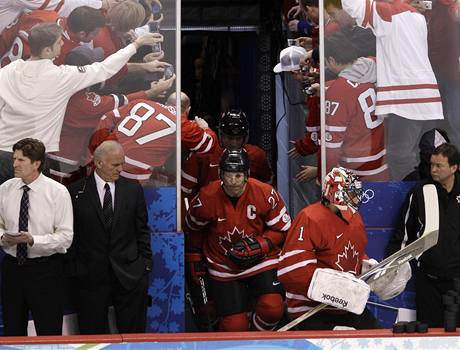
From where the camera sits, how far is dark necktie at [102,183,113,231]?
6.68 metres

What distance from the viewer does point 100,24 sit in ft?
23.6

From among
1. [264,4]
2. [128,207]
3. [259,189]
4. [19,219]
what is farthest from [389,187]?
[264,4]

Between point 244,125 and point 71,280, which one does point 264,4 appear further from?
point 71,280

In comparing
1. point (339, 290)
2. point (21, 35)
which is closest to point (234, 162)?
point (339, 290)

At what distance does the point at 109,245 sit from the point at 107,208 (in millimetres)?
203

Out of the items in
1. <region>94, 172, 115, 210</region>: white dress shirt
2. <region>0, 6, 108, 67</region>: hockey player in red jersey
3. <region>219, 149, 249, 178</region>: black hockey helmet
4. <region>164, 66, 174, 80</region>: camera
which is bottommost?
<region>94, 172, 115, 210</region>: white dress shirt

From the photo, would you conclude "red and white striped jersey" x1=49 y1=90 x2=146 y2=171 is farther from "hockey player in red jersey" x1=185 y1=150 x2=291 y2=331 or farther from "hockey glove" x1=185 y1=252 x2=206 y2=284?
"hockey glove" x1=185 y1=252 x2=206 y2=284

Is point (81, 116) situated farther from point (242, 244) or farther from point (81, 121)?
point (242, 244)

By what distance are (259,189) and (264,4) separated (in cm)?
308

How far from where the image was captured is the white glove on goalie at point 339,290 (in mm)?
5914

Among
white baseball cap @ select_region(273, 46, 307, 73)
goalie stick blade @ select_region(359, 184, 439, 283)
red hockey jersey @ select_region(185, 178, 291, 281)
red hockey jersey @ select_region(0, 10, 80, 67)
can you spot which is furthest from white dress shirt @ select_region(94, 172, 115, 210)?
white baseball cap @ select_region(273, 46, 307, 73)

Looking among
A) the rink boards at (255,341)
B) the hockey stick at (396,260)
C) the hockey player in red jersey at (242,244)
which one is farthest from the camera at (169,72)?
the rink boards at (255,341)

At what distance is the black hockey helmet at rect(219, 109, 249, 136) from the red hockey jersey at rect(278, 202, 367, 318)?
4.52 ft

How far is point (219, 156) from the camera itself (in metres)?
7.73
